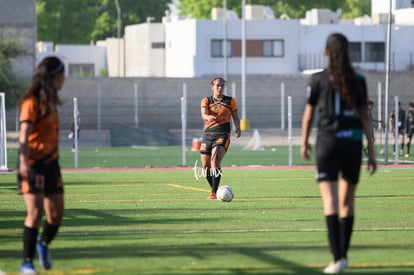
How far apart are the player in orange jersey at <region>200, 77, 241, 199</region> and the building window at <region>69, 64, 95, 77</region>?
256 feet

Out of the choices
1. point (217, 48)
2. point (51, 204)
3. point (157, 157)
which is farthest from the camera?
point (217, 48)

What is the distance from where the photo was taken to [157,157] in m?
40.5

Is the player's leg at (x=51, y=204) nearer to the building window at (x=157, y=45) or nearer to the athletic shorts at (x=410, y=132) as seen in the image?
the athletic shorts at (x=410, y=132)

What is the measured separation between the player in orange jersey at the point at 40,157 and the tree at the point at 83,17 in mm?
94794

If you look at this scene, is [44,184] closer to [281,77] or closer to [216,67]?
[281,77]

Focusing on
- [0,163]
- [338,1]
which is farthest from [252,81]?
[338,1]

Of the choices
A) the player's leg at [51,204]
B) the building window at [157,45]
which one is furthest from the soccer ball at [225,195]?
the building window at [157,45]

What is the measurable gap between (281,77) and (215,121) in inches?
1896

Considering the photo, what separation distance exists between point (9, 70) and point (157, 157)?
18.4 m

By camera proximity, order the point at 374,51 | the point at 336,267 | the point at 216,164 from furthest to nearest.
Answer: the point at 374,51
the point at 216,164
the point at 336,267

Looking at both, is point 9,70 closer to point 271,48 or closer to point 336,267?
point 271,48

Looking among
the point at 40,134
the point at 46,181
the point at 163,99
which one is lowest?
the point at 163,99

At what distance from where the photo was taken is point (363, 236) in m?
13.8

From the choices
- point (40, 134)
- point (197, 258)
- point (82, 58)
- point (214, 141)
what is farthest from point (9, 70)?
point (40, 134)
